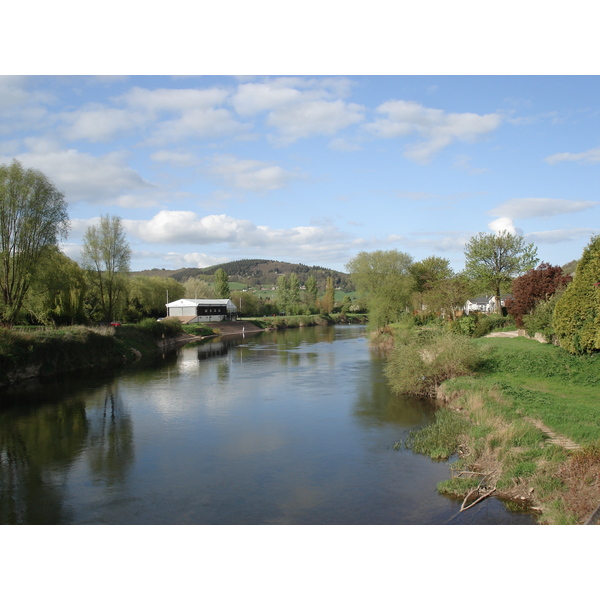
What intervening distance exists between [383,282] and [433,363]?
3808 centimetres

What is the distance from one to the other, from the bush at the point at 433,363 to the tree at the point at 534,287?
369 inches

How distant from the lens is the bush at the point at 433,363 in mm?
18625

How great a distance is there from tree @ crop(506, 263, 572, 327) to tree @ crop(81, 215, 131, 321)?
1371 inches

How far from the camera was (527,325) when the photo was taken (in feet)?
78.0

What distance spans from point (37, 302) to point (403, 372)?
2645cm

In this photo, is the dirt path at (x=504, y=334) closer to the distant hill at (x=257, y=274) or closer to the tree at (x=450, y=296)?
the tree at (x=450, y=296)

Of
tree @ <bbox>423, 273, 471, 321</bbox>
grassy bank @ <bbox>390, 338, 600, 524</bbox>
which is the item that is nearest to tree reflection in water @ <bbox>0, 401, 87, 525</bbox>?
grassy bank @ <bbox>390, 338, 600, 524</bbox>

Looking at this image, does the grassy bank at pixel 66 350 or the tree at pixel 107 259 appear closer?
the grassy bank at pixel 66 350

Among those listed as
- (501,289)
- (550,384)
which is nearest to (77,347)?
(550,384)

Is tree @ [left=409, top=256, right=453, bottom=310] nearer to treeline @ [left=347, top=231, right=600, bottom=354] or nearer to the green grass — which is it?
treeline @ [left=347, top=231, right=600, bottom=354]

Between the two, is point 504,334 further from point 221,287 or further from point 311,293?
point 311,293

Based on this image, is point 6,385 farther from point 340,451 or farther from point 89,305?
point 89,305

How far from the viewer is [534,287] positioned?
26.6 meters

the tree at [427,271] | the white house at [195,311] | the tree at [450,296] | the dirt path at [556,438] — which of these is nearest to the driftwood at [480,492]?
the dirt path at [556,438]
